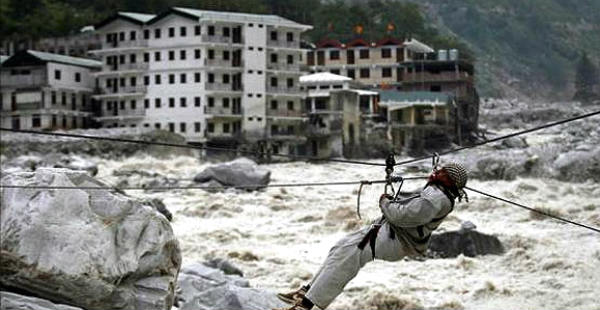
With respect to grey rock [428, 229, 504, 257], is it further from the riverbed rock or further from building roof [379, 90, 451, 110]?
building roof [379, 90, 451, 110]

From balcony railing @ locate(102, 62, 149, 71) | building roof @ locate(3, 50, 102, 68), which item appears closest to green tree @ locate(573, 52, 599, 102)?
balcony railing @ locate(102, 62, 149, 71)

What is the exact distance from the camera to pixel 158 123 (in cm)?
5834

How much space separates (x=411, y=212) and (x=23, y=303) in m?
5.80

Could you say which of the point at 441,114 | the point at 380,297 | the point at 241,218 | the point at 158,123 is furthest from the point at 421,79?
the point at 380,297

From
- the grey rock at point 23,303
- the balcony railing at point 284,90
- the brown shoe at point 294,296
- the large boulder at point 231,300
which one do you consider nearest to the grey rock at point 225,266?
the large boulder at point 231,300

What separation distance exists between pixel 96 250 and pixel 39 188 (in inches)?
37.6

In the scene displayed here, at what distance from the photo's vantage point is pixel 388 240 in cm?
669

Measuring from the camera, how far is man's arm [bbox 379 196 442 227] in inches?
256

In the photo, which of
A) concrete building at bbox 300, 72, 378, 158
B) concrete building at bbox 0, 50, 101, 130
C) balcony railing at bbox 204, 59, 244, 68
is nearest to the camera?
concrete building at bbox 300, 72, 378, 158

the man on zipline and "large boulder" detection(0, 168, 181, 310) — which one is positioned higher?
the man on zipline

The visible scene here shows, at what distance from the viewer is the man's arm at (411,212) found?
649 centimetres

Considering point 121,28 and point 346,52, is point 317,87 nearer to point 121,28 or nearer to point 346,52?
point 346,52

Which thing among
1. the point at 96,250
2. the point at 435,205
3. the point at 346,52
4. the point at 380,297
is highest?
the point at 346,52

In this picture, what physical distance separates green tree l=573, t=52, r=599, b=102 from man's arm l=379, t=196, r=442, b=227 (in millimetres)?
25877
